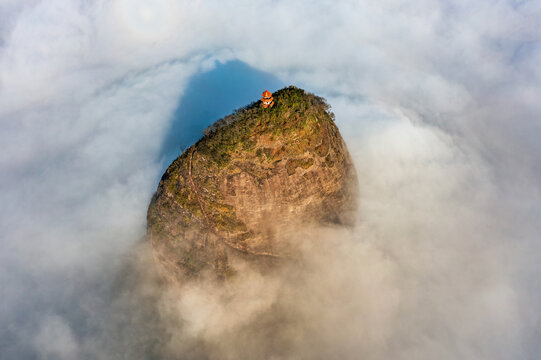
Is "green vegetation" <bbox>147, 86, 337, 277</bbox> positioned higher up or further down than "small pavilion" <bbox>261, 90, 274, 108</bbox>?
further down

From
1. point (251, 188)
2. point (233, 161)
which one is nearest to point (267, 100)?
point (233, 161)

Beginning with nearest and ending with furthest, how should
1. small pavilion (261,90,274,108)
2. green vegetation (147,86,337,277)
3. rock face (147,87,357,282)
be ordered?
1. small pavilion (261,90,274,108)
2. green vegetation (147,86,337,277)
3. rock face (147,87,357,282)

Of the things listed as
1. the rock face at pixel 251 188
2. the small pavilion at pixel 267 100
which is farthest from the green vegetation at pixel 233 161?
the small pavilion at pixel 267 100

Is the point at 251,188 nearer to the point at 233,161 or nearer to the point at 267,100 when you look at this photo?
the point at 233,161

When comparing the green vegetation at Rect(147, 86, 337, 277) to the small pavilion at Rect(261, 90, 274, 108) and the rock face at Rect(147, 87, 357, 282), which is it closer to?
the rock face at Rect(147, 87, 357, 282)

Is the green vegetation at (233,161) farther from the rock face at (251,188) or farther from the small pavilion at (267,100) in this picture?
the small pavilion at (267,100)

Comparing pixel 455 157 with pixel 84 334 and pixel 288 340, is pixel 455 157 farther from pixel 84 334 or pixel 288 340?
pixel 84 334

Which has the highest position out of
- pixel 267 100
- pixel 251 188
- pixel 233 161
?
pixel 267 100

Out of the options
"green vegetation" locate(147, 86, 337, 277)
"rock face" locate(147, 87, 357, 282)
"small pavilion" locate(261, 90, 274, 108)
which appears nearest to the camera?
"small pavilion" locate(261, 90, 274, 108)

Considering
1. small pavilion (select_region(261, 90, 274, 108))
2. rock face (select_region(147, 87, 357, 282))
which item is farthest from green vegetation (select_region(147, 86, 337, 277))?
small pavilion (select_region(261, 90, 274, 108))

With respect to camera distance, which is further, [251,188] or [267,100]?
[251,188]
